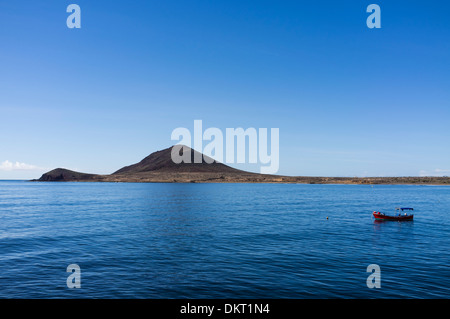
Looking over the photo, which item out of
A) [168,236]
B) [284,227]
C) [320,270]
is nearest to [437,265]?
[320,270]

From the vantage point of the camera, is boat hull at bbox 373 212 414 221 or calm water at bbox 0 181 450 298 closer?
calm water at bbox 0 181 450 298

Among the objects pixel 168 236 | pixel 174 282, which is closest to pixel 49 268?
pixel 174 282

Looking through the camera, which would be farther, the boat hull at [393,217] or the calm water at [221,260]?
the boat hull at [393,217]

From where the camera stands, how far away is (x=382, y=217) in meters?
68.1

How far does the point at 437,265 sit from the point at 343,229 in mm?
23573

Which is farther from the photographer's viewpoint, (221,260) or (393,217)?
(393,217)

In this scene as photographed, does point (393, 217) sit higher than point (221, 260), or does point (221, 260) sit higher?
point (221, 260)

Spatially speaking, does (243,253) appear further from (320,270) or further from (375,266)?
(375,266)

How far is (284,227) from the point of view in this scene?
56.6 metres

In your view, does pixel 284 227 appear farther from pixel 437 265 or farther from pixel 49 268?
pixel 49 268

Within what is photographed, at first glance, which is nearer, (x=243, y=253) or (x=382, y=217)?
(x=243, y=253)

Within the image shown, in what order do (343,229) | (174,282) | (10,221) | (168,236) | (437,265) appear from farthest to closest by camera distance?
1. (10,221)
2. (343,229)
3. (168,236)
4. (437,265)
5. (174,282)
